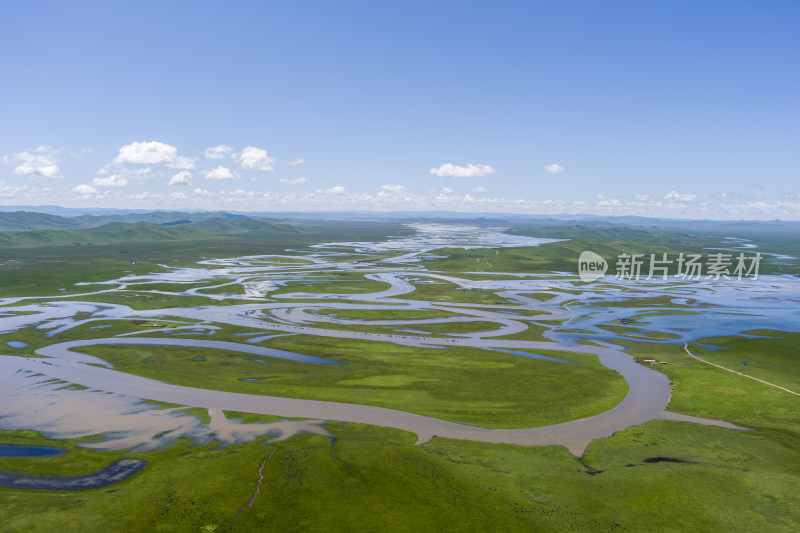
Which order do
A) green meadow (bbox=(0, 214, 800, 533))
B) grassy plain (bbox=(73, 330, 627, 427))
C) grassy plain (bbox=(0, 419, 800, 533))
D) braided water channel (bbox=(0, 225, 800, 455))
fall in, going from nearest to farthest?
grassy plain (bbox=(0, 419, 800, 533)), green meadow (bbox=(0, 214, 800, 533)), braided water channel (bbox=(0, 225, 800, 455)), grassy plain (bbox=(73, 330, 627, 427))

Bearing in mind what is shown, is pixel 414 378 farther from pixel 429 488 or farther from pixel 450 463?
pixel 429 488

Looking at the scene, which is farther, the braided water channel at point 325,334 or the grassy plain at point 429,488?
the braided water channel at point 325,334

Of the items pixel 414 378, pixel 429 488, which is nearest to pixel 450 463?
pixel 429 488

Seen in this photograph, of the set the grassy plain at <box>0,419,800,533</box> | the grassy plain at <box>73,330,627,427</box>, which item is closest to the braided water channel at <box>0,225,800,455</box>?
the grassy plain at <box>73,330,627,427</box>

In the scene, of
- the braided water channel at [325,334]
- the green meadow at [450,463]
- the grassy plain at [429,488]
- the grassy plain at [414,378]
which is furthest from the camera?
the grassy plain at [414,378]

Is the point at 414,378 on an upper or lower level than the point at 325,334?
upper

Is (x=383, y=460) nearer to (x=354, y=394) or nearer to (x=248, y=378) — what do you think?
(x=354, y=394)

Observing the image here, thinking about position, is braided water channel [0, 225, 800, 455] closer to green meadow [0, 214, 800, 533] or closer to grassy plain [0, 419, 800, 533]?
green meadow [0, 214, 800, 533]

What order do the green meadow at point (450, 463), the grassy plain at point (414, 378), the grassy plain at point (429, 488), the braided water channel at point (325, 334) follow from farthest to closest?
the grassy plain at point (414, 378)
the braided water channel at point (325, 334)
the green meadow at point (450, 463)
the grassy plain at point (429, 488)

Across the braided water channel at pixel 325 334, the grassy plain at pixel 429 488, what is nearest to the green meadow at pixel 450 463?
the grassy plain at pixel 429 488

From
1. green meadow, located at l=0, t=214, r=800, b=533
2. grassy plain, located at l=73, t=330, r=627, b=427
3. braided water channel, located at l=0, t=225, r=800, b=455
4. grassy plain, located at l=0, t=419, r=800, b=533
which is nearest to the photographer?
grassy plain, located at l=0, t=419, r=800, b=533

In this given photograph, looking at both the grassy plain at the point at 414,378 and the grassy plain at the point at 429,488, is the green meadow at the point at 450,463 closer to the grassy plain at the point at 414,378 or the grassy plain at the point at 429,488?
the grassy plain at the point at 429,488
